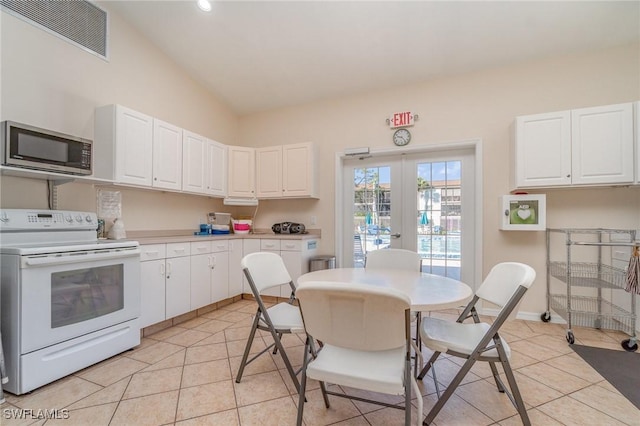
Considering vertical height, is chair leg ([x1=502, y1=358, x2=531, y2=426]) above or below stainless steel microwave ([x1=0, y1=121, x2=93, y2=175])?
below

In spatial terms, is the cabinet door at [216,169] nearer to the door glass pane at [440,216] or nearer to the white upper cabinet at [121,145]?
the white upper cabinet at [121,145]

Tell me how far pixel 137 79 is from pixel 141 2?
74 cm

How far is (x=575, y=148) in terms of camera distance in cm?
268

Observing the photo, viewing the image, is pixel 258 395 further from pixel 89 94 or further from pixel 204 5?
pixel 204 5

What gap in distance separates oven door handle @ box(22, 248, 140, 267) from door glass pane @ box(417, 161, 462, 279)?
318 centimetres

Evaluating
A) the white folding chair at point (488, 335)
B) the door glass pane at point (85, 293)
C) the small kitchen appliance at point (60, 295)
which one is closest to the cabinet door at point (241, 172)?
the small kitchen appliance at point (60, 295)

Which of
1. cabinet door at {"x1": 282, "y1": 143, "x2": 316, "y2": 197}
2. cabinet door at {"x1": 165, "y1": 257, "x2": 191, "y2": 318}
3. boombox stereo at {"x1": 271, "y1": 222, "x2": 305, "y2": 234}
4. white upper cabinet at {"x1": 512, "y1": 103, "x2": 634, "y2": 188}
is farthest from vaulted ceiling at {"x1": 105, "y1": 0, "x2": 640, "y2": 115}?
cabinet door at {"x1": 165, "y1": 257, "x2": 191, "y2": 318}

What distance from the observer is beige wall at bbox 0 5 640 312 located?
235cm

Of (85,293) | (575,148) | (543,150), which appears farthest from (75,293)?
(575,148)

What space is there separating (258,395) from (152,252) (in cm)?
170

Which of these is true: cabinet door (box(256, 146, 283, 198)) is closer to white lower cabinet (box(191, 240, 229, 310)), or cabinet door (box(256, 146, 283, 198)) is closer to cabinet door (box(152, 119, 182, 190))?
white lower cabinet (box(191, 240, 229, 310))

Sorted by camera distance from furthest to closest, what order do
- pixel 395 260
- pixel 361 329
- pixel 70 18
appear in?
1. pixel 70 18
2. pixel 395 260
3. pixel 361 329

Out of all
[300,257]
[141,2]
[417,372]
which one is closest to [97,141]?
[141,2]

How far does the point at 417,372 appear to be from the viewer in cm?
198
